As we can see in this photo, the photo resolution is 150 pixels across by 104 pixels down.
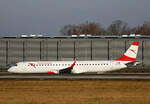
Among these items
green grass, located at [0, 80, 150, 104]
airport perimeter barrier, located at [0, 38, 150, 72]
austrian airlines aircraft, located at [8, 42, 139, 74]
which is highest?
airport perimeter barrier, located at [0, 38, 150, 72]

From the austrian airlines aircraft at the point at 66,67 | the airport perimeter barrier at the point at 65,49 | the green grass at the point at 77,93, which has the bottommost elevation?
the green grass at the point at 77,93

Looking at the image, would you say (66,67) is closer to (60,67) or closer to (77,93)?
(60,67)

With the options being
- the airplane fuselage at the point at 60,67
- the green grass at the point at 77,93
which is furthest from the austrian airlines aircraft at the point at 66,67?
the green grass at the point at 77,93

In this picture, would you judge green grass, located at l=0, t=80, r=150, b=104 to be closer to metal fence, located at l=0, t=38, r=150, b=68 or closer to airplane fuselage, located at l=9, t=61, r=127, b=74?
airplane fuselage, located at l=9, t=61, r=127, b=74

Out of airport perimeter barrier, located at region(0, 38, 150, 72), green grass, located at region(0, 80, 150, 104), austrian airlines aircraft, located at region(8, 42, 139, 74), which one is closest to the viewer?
green grass, located at region(0, 80, 150, 104)

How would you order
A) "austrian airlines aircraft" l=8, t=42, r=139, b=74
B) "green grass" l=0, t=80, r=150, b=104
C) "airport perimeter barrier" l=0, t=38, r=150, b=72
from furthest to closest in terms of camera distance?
"airport perimeter barrier" l=0, t=38, r=150, b=72 < "austrian airlines aircraft" l=8, t=42, r=139, b=74 < "green grass" l=0, t=80, r=150, b=104

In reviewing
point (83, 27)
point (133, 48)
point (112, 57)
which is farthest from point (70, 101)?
point (83, 27)

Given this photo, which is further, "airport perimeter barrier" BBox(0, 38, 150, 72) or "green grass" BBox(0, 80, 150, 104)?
"airport perimeter barrier" BBox(0, 38, 150, 72)

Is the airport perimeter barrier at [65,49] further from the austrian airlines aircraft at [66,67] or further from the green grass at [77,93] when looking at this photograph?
the green grass at [77,93]

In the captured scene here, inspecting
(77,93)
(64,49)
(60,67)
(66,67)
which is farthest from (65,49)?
(77,93)

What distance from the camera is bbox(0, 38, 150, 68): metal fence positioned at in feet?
235

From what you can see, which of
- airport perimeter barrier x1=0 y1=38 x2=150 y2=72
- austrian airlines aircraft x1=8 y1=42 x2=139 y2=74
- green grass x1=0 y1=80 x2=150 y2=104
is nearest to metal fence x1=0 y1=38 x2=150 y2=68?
airport perimeter barrier x1=0 y1=38 x2=150 y2=72

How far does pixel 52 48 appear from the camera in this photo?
73.0 meters

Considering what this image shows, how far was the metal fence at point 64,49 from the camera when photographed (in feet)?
235
